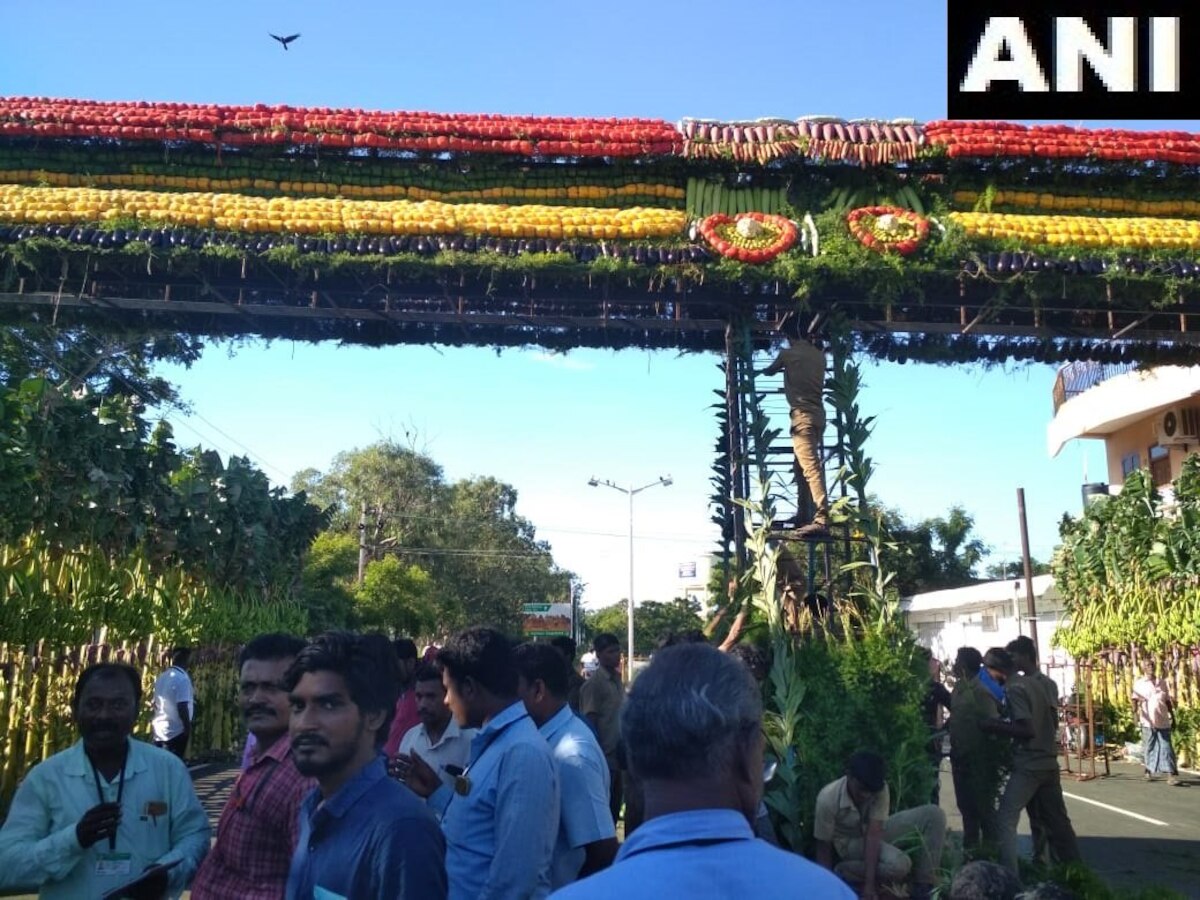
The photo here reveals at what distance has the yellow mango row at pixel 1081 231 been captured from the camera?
9.53m

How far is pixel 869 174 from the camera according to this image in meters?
10.1

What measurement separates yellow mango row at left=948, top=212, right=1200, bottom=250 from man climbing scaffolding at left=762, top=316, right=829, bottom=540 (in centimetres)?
179

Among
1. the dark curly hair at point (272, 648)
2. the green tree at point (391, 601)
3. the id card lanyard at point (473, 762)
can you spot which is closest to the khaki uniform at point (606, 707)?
the dark curly hair at point (272, 648)

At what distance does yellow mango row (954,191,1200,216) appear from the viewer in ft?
33.3

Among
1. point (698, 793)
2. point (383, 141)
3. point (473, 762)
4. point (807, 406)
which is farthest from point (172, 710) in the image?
point (698, 793)

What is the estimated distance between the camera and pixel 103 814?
3.62 metres

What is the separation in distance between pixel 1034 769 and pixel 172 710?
8148 mm

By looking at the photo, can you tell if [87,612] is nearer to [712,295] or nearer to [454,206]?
[454,206]

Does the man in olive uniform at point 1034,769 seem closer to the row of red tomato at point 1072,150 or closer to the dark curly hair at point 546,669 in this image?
the dark curly hair at point 546,669

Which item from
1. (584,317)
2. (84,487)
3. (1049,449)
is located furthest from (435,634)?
(584,317)

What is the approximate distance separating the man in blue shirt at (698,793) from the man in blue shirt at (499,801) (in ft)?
5.18

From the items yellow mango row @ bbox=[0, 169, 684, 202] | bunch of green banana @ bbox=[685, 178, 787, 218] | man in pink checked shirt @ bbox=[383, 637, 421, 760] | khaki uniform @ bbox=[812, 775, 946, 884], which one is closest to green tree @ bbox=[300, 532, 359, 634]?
yellow mango row @ bbox=[0, 169, 684, 202]

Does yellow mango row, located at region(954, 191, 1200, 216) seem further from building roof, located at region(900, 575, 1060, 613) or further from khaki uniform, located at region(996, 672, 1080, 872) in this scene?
building roof, located at region(900, 575, 1060, 613)

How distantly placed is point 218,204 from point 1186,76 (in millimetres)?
7757
